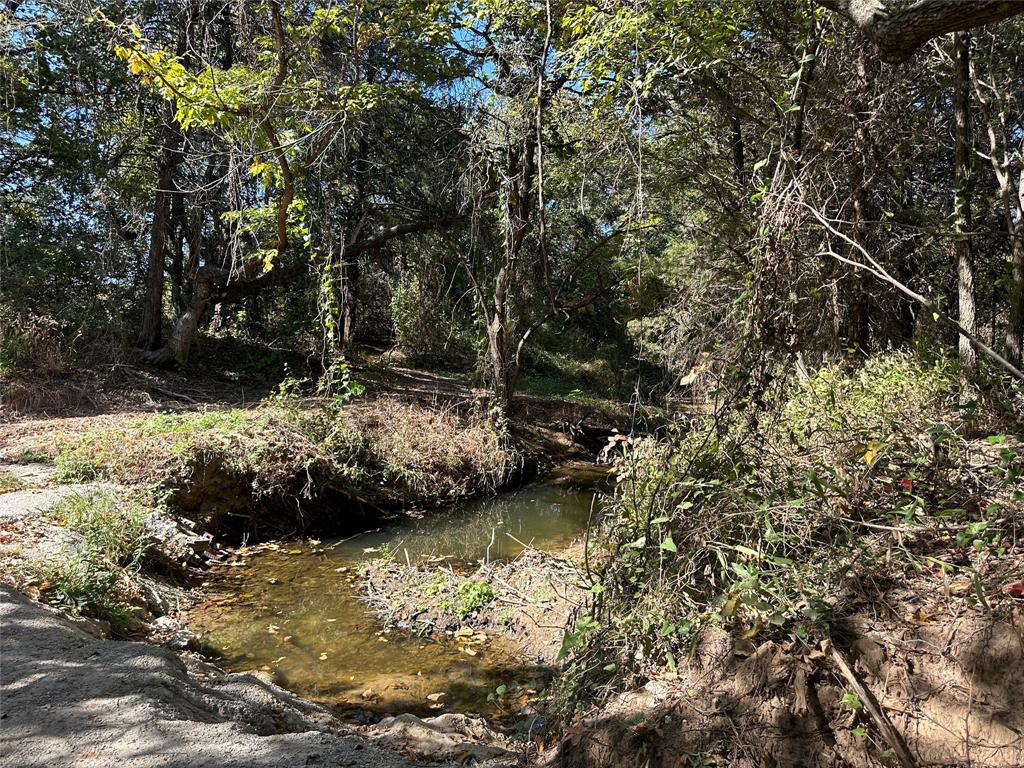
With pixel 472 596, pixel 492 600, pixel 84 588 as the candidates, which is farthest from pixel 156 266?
pixel 492 600

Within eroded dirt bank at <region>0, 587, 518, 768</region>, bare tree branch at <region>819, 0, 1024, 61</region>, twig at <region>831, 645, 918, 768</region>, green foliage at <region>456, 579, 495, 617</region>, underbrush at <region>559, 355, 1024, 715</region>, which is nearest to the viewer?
bare tree branch at <region>819, 0, 1024, 61</region>

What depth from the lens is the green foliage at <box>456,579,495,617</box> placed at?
6215mm

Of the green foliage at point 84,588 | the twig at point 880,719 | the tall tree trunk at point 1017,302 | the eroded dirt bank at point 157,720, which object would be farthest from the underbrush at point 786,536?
the green foliage at point 84,588

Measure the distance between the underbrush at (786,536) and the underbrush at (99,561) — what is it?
3719 millimetres

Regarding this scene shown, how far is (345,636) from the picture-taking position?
591 cm

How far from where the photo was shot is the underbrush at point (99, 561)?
499cm

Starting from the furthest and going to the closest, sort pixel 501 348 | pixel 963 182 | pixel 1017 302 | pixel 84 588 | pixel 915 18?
pixel 501 348 → pixel 963 182 → pixel 1017 302 → pixel 84 588 → pixel 915 18

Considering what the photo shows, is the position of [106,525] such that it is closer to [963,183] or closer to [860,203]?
[860,203]

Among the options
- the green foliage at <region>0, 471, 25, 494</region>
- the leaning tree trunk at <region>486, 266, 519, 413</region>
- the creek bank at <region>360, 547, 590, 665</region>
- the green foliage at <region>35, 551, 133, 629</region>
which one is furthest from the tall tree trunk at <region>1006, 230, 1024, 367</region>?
the green foliage at <region>0, 471, 25, 494</region>

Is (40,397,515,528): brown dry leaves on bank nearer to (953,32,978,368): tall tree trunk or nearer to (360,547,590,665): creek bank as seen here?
(360,547,590,665): creek bank

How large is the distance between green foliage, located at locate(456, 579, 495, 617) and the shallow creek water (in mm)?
399

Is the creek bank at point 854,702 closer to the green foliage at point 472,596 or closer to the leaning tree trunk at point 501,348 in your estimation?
the green foliage at point 472,596

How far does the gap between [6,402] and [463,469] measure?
6986 millimetres

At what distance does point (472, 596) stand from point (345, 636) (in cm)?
121
